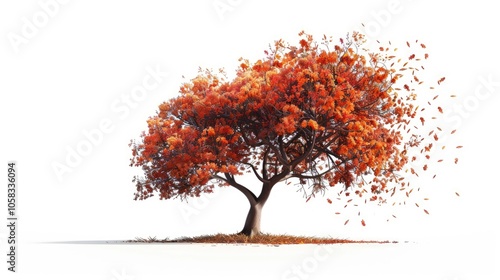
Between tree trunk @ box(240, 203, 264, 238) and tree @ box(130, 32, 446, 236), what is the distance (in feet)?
0.10

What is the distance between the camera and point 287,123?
1562 cm

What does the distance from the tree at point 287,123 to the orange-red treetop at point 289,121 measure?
0.10 ft

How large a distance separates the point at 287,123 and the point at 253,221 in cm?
436

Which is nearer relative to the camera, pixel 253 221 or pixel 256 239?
pixel 256 239

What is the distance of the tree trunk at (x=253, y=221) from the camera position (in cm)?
1852

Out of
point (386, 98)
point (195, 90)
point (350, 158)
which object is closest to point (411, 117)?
point (386, 98)

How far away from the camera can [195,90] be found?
17.6m

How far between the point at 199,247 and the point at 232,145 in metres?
3.23

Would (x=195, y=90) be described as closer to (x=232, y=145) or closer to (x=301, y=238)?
(x=232, y=145)

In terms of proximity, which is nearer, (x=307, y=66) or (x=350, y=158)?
(x=307, y=66)

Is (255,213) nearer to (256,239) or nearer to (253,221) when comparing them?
(253,221)

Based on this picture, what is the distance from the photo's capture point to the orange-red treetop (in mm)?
15984
